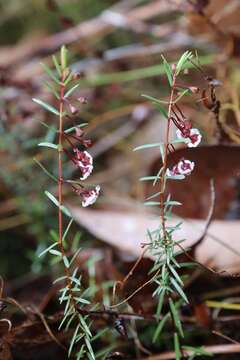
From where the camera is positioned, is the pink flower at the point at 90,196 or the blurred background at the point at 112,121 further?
the blurred background at the point at 112,121

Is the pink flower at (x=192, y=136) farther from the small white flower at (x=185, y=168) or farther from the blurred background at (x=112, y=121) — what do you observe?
the blurred background at (x=112, y=121)

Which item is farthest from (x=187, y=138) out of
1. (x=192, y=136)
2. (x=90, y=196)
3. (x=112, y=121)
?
(x=112, y=121)

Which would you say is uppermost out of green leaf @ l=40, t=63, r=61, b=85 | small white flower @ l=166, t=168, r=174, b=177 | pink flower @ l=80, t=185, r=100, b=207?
green leaf @ l=40, t=63, r=61, b=85

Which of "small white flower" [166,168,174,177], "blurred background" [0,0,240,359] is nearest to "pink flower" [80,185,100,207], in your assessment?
"small white flower" [166,168,174,177]

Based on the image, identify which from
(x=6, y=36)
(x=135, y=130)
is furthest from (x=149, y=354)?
(x=6, y=36)

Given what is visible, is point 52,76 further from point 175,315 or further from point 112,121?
point 112,121

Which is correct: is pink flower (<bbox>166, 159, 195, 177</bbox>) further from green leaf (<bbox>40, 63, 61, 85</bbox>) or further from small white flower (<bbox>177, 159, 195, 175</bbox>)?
green leaf (<bbox>40, 63, 61, 85</bbox>)

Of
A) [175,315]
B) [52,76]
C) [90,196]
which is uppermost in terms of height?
[52,76]

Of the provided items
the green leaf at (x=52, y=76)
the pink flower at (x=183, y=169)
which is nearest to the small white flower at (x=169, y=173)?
the pink flower at (x=183, y=169)
